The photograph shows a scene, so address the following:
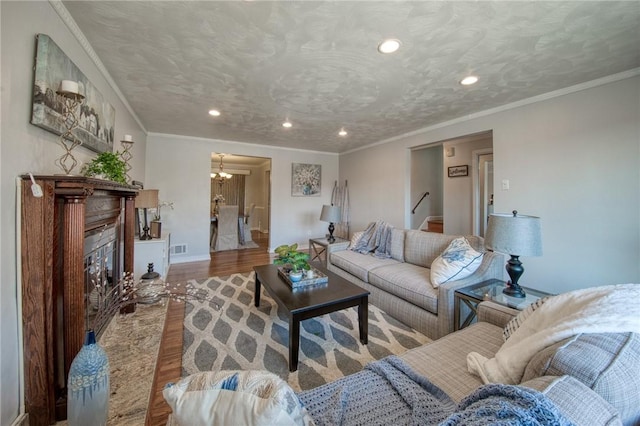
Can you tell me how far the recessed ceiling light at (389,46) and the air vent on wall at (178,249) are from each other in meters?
4.60

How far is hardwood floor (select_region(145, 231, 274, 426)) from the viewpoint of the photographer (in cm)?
150

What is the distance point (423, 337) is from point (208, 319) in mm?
2056

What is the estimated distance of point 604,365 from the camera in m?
0.73

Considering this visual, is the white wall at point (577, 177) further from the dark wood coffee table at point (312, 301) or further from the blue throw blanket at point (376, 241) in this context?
the dark wood coffee table at point (312, 301)

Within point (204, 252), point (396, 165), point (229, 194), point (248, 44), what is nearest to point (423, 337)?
point (248, 44)

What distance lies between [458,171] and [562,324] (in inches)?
182

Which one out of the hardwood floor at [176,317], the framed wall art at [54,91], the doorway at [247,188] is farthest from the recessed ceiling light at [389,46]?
the doorway at [247,188]

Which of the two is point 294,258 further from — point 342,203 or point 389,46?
point 342,203

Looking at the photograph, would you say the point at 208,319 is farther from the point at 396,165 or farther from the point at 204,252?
the point at 396,165

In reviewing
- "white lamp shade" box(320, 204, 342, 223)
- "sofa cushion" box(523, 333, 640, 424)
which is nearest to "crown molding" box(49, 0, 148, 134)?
"sofa cushion" box(523, 333, 640, 424)

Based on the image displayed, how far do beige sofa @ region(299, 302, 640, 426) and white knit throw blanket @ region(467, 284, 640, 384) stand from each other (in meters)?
0.04

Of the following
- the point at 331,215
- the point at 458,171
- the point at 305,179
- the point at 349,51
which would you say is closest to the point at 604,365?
the point at 349,51

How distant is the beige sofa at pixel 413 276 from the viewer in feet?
6.96

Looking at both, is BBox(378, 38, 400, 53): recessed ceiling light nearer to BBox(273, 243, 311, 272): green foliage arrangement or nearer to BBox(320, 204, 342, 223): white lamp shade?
BBox(273, 243, 311, 272): green foliage arrangement
